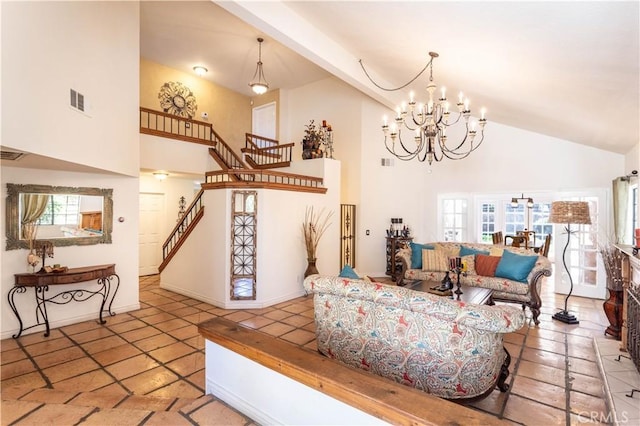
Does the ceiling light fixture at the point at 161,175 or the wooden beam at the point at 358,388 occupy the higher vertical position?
the ceiling light fixture at the point at 161,175

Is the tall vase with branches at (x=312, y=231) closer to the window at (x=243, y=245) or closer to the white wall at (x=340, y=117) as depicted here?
the window at (x=243, y=245)

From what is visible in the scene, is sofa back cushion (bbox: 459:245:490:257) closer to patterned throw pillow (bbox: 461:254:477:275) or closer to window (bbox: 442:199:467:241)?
patterned throw pillow (bbox: 461:254:477:275)

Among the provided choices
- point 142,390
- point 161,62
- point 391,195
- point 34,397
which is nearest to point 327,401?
point 142,390

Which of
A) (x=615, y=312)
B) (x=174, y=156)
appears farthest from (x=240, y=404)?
(x=174, y=156)

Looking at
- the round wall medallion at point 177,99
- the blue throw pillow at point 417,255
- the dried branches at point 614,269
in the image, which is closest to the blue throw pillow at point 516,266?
the dried branches at point 614,269

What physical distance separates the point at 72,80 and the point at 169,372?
3.17m

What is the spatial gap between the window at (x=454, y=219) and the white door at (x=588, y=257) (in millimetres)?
1846

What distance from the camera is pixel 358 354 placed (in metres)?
2.69

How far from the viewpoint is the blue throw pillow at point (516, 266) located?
4.47m

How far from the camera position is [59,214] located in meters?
4.21

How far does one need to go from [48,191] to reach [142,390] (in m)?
3.11

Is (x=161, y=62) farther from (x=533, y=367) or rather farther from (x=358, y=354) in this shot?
(x=533, y=367)

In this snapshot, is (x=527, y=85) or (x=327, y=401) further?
(x=527, y=85)

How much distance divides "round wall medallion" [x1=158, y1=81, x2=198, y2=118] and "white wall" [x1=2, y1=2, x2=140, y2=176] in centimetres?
360
